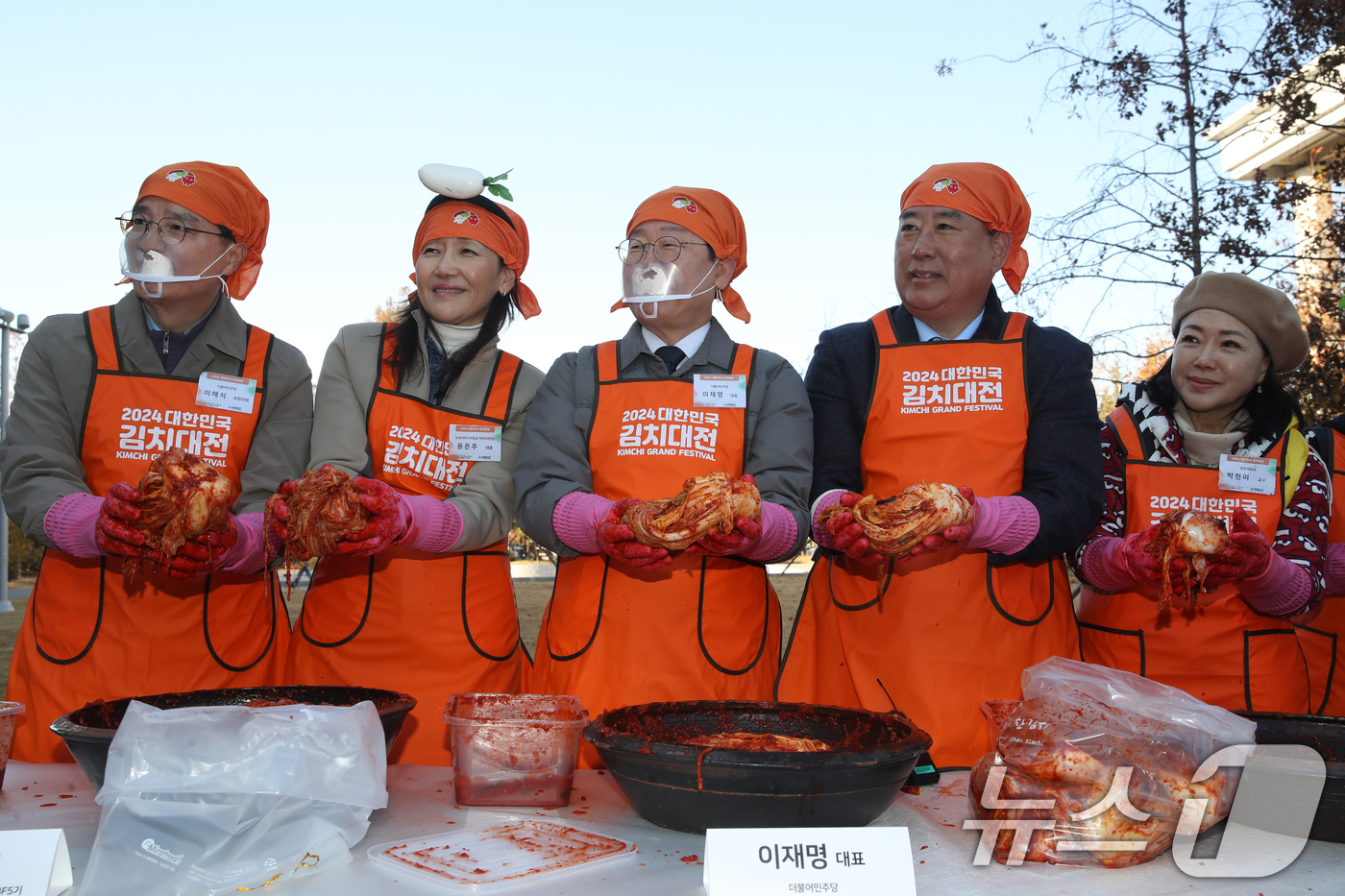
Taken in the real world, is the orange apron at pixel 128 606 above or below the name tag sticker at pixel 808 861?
above

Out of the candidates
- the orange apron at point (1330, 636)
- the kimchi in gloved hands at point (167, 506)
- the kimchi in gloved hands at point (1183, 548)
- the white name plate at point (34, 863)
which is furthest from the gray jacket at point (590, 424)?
the orange apron at point (1330, 636)

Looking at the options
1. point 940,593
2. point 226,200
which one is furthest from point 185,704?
point 940,593

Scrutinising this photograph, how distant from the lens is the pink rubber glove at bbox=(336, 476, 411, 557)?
242cm

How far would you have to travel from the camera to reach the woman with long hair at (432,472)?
288 cm

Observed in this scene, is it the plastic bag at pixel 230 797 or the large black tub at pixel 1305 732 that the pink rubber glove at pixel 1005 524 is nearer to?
the large black tub at pixel 1305 732

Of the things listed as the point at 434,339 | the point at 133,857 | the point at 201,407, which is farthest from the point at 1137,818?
the point at 201,407

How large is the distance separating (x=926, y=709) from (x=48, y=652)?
246 centimetres

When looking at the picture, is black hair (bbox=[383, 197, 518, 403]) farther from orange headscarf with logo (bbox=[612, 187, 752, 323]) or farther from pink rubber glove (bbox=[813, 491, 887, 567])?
pink rubber glove (bbox=[813, 491, 887, 567])

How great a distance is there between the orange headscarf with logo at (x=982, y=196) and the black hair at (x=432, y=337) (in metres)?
1.36

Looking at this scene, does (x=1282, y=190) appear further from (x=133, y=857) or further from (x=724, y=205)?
(x=133, y=857)

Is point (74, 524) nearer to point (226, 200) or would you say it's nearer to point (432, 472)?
point (432, 472)

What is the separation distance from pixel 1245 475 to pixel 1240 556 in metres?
0.51

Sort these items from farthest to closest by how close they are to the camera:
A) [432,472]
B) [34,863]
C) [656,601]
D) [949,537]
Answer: [432,472]
[656,601]
[949,537]
[34,863]

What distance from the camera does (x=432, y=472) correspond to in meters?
2.99
